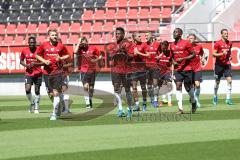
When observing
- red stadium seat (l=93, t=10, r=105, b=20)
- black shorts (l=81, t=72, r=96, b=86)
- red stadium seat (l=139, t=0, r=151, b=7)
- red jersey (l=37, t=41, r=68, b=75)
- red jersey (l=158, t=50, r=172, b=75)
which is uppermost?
red stadium seat (l=139, t=0, r=151, b=7)

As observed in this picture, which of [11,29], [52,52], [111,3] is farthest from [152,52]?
[11,29]

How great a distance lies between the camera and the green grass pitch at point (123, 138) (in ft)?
36.1

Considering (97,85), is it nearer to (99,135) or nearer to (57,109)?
(57,109)

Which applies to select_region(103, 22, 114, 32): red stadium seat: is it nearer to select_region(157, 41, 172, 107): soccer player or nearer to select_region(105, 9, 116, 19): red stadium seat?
select_region(105, 9, 116, 19): red stadium seat

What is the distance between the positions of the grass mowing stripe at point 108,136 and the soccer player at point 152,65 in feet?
21.5

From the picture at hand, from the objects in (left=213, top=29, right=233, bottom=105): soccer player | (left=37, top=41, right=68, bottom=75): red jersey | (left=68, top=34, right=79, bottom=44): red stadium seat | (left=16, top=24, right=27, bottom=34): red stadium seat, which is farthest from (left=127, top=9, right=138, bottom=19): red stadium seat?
(left=37, top=41, right=68, bottom=75): red jersey

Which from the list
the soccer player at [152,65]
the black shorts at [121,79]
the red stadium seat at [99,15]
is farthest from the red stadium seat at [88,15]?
the black shorts at [121,79]

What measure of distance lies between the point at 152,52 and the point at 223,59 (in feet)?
8.10

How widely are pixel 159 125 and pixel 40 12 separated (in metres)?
29.9

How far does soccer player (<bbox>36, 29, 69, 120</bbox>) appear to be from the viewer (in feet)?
59.2

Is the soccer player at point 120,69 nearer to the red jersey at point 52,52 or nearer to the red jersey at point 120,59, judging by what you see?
the red jersey at point 120,59

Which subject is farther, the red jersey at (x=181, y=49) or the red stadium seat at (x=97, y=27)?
the red stadium seat at (x=97, y=27)

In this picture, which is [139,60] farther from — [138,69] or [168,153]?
[168,153]

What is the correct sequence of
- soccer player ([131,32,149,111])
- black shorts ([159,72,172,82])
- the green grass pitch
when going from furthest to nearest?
black shorts ([159,72,172,82]) < soccer player ([131,32,149,111]) < the green grass pitch
